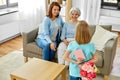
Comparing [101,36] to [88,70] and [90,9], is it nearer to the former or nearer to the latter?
[88,70]

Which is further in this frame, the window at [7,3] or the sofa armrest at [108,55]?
the window at [7,3]

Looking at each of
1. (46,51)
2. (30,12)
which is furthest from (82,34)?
(30,12)

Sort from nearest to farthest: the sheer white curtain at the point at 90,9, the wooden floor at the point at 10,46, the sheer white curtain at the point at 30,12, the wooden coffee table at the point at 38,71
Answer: the wooden coffee table at the point at 38,71, the wooden floor at the point at 10,46, the sheer white curtain at the point at 30,12, the sheer white curtain at the point at 90,9

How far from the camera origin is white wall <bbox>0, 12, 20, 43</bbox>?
3.96 meters

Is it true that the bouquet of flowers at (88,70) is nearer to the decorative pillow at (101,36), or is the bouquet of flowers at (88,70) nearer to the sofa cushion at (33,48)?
the decorative pillow at (101,36)

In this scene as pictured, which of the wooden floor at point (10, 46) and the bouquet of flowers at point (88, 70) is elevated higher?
the bouquet of flowers at point (88, 70)

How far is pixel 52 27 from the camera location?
2.84m

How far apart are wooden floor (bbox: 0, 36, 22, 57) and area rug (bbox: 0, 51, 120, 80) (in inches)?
7.3

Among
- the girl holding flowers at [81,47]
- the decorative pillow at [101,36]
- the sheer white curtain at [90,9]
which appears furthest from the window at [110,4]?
the girl holding flowers at [81,47]

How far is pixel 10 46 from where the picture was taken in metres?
3.87

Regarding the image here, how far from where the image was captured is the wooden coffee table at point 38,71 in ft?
6.42

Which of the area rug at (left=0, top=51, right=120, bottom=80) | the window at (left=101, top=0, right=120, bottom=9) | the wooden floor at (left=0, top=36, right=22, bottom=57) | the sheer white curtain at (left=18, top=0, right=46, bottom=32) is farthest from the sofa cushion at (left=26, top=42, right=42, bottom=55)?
the window at (left=101, top=0, right=120, bottom=9)

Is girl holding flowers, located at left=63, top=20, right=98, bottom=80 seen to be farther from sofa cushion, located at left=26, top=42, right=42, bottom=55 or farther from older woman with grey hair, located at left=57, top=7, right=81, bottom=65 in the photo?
sofa cushion, located at left=26, top=42, right=42, bottom=55

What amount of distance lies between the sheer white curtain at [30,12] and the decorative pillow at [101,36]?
6.89 feet
